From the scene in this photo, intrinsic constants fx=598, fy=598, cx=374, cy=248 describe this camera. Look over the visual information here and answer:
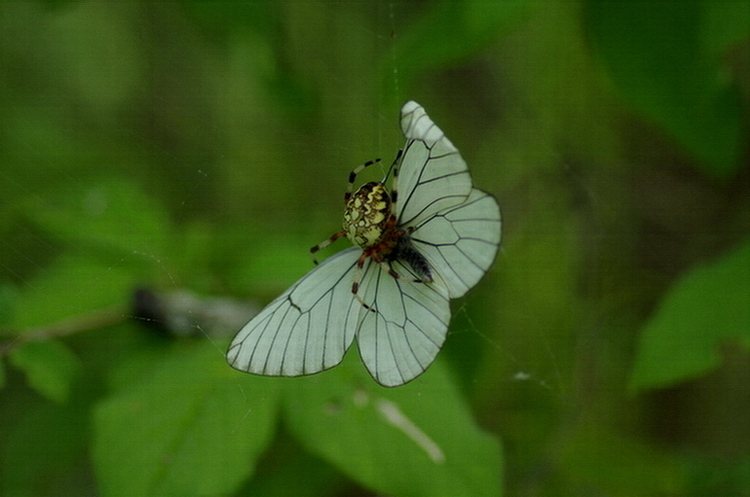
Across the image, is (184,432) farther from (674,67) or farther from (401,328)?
(674,67)

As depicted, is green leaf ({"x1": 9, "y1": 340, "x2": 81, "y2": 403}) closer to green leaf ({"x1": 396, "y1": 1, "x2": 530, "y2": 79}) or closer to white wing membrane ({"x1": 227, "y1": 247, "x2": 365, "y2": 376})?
white wing membrane ({"x1": 227, "y1": 247, "x2": 365, "y2": 376})

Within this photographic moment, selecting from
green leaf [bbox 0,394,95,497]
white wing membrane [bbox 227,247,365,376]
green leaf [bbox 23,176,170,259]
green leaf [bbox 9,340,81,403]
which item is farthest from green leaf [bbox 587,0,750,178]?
green leaf [bbox 0,394,95,497]

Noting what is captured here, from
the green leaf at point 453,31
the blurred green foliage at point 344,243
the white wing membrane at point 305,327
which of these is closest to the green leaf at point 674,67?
the blurred green foliage at point 344,243

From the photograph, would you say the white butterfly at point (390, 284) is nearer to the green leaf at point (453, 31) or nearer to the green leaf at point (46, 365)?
the green leaf at point (453, 31)

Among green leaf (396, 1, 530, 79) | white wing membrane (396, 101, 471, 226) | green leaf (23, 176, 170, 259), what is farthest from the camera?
green leaf (23, 176, 170, 259)

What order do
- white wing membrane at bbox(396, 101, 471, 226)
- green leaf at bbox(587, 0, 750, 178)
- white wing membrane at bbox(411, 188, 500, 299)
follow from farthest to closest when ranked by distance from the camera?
green leaf at bbox(587, 0, 750, 178) → white wing membrane at bbox(411, 188, 500, 299) → white wing membrane at bbox(396, 101, 471, 226)

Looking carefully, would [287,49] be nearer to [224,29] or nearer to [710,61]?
[224,29]

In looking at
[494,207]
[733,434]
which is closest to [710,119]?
[494,207]
